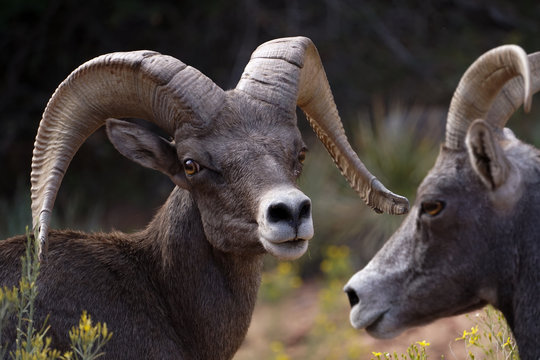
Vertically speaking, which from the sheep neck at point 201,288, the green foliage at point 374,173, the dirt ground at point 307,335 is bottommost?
the dirt ground at point 307,335

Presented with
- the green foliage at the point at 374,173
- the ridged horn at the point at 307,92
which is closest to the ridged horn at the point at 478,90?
the ridged horn at the point at 307,92

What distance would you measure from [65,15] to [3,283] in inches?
388

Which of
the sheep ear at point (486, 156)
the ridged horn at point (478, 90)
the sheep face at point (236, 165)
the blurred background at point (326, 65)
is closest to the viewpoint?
the sheep ear at point (486, 156)

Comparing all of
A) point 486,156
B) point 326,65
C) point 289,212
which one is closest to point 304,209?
point 289,212

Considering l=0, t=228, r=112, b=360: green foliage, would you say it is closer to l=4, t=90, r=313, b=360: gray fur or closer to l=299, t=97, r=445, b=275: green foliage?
l=4, t=90, r=313, b=360: gray fur

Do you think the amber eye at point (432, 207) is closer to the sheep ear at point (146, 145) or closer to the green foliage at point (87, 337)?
the sheep ear at point (146, 145)

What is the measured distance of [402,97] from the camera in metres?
15.7

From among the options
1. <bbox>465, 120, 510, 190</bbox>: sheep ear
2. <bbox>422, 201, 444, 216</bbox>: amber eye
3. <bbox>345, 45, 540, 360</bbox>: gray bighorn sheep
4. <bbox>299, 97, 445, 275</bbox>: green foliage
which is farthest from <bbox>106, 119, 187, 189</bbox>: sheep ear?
<bbox>299, 97, 445, 275</bbox>: green foliage

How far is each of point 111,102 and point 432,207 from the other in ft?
6.86

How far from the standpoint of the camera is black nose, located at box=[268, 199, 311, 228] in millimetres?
4543

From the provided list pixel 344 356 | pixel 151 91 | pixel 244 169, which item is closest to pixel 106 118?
pixel 151 91

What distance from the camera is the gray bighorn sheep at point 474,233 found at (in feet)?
15.0

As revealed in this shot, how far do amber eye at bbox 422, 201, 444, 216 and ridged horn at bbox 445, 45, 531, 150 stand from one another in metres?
0.36

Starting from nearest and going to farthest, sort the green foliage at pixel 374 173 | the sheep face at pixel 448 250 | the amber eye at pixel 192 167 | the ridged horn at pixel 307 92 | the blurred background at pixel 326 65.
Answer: the sheep face at pixel 448 250, the amber eye at pixel 192 167, the ridged horn at pixel 307 92, the green foliage at pixel 374 173, the blurred background at pixel 326 65
